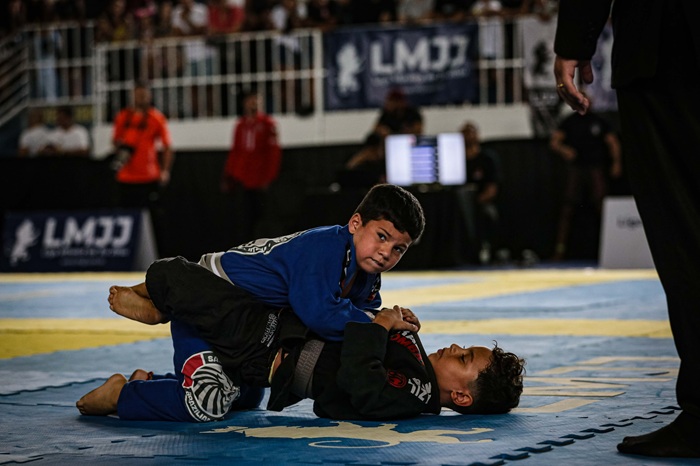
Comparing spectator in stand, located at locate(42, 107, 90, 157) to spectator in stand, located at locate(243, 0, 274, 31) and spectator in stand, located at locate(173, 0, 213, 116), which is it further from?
spectator in stand, located at locate(243, 0, 274, 31)

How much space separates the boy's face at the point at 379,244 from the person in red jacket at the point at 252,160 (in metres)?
11.3

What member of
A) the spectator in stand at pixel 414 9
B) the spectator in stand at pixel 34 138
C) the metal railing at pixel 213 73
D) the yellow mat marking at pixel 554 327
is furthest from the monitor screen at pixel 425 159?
the yellow mat marking at pixel 554 327

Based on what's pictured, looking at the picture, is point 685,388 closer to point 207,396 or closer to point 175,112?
point 207,396

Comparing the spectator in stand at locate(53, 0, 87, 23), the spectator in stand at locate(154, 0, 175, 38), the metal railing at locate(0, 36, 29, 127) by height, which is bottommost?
the metal railing at locate(0, 36, 29, 127)

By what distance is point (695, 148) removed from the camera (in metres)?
3.33

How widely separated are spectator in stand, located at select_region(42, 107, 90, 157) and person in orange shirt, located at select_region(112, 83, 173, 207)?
2.71 metres

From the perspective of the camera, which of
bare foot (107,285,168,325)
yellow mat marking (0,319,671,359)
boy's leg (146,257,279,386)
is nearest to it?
boy's leg (146,257,279,386)

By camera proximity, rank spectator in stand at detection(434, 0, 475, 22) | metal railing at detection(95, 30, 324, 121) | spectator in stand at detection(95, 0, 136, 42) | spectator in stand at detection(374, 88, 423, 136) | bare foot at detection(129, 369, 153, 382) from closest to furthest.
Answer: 1. bare foot at detection(129, 369, 153, 382)
2. spectator in stand at detection(374, 88, 423, 136)
3. spectator in stand at detection(434, 0, 475, 22)
4. metal railing at detection(95, 30, 324, 121)
5. spectator in stand at detection(95, 0, 136, 42)

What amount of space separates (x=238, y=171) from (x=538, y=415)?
12212mm

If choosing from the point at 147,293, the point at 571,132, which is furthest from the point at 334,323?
the point at 571,132

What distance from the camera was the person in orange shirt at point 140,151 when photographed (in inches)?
595

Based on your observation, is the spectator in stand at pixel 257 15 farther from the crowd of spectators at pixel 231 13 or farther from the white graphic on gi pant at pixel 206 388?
the white graphic on gi pant at pixel 206 388

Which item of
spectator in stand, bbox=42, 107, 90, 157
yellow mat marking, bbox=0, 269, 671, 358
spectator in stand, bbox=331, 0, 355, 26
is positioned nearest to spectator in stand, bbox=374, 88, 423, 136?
spectator in stand, bbox=331, 0, 355, 26

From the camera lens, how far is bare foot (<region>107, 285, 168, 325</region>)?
431 centimetres
